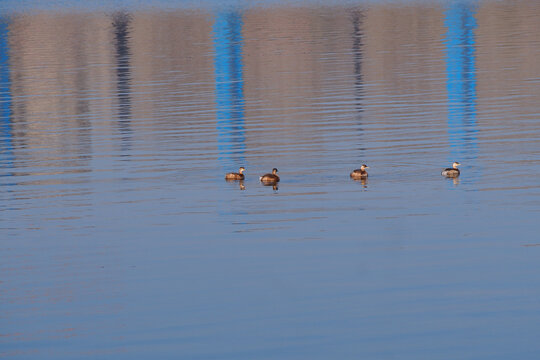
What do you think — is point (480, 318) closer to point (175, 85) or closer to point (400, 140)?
point (400, 140)

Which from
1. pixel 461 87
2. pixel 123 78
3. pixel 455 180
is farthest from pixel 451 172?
pixel 123 78

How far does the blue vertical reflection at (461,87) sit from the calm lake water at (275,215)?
202 mm

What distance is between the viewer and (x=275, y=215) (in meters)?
24.9

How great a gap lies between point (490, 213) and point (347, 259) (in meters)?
4.43

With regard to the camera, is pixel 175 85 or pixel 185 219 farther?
pixel 175 85

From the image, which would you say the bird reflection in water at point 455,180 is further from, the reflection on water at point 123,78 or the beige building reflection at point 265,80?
the reflection on water at point 123,78

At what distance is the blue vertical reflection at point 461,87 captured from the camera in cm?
3334

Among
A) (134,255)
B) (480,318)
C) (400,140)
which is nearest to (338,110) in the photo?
(400,140)

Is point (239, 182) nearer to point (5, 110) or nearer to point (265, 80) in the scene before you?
point (5, 110)

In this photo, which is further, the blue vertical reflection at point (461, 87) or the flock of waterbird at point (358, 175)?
the blue vertical reflection at point (461, 87)

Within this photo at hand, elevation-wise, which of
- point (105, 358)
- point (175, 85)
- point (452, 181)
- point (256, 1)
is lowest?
point (105, 358)

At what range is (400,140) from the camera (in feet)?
112

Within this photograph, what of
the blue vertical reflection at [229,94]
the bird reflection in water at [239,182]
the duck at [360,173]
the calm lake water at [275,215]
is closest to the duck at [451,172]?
the calm lake water at [275,215]

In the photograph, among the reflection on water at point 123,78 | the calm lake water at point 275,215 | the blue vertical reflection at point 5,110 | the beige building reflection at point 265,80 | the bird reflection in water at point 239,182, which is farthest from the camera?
the reflection on water at point 123,78
